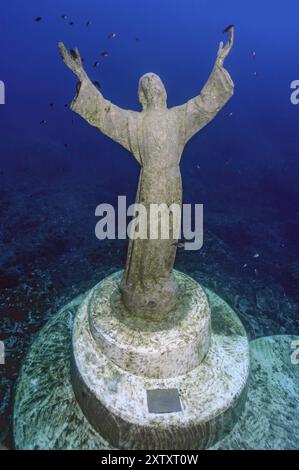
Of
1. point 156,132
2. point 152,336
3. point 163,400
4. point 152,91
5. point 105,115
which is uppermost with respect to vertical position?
point 152,91

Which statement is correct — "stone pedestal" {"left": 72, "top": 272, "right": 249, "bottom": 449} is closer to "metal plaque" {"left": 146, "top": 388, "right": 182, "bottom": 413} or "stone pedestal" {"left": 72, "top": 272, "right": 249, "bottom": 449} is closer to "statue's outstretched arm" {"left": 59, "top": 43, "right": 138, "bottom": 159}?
"metal plaque" {"left": 146, "top": 388, "right": 182, "bottom": 413}

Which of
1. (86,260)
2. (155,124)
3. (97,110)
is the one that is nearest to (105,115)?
(97,110)

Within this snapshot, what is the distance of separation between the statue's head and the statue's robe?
0.21 ft

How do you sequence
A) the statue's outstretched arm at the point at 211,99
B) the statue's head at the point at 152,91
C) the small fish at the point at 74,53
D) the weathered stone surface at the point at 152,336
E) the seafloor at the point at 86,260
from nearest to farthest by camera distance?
the small fish at the point at 74,53, the statue's outstretched arm at the point at 211,99, the statue's head at the point at 152,91, the weathered stone surface at the point at 152,336, the seafloor at the point at 86,260

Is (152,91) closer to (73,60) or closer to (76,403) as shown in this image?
(73,60)

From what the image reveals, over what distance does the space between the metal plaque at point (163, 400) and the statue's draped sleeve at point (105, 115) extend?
2.33m

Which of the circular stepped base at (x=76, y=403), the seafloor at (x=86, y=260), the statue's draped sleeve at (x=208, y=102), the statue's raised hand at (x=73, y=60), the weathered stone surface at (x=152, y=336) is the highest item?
the statue's raised hand at (x=73, y=60)

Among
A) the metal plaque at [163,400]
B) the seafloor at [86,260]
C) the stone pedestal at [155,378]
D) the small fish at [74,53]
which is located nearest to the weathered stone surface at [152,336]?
the stone pedestal at [155,378]

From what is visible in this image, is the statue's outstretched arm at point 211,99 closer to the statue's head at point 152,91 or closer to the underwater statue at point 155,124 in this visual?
the underwater statue at point 155,124

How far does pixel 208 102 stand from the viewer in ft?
10.3

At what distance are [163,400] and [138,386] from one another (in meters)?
0.28

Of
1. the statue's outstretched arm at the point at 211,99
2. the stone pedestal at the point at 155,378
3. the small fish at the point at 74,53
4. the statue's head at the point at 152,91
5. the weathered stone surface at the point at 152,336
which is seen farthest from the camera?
the weathered stone surface at the point at 152,336

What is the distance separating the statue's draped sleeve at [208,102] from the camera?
302 centimetres

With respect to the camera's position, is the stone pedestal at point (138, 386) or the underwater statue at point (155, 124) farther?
the stone pedestal at point (138, 386)
